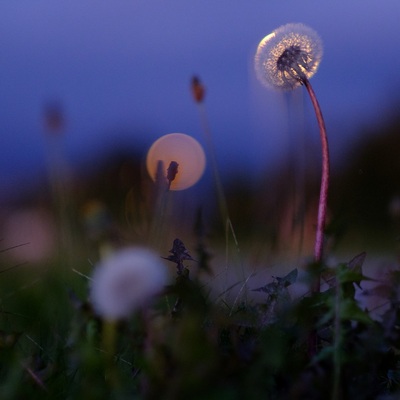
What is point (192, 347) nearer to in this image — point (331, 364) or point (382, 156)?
point (331, 364)

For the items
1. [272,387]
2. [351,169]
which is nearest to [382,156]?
[351,169]

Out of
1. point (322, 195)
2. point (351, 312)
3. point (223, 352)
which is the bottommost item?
point (223, 352)

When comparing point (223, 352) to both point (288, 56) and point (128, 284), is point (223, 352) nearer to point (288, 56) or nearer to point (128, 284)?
point (128, 284)

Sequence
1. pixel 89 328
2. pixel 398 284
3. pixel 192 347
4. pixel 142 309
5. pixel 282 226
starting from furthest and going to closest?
1. pixel 282 226
2. pixel 398 284
3. pixel 89 328
4. pixel 142 309
5. pixel 192 347

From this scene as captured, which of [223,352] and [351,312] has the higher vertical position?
[351,312]

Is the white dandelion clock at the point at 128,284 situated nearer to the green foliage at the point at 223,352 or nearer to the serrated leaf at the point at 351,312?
the green foliage at the point at 223,352

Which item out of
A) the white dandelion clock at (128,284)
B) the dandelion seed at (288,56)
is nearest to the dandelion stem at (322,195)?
the dandelion seed at (288,56)

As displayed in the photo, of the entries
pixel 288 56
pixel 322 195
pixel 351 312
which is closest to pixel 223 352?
pixel 351 312

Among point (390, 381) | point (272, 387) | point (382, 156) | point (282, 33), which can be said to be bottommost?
point (382, 156)
